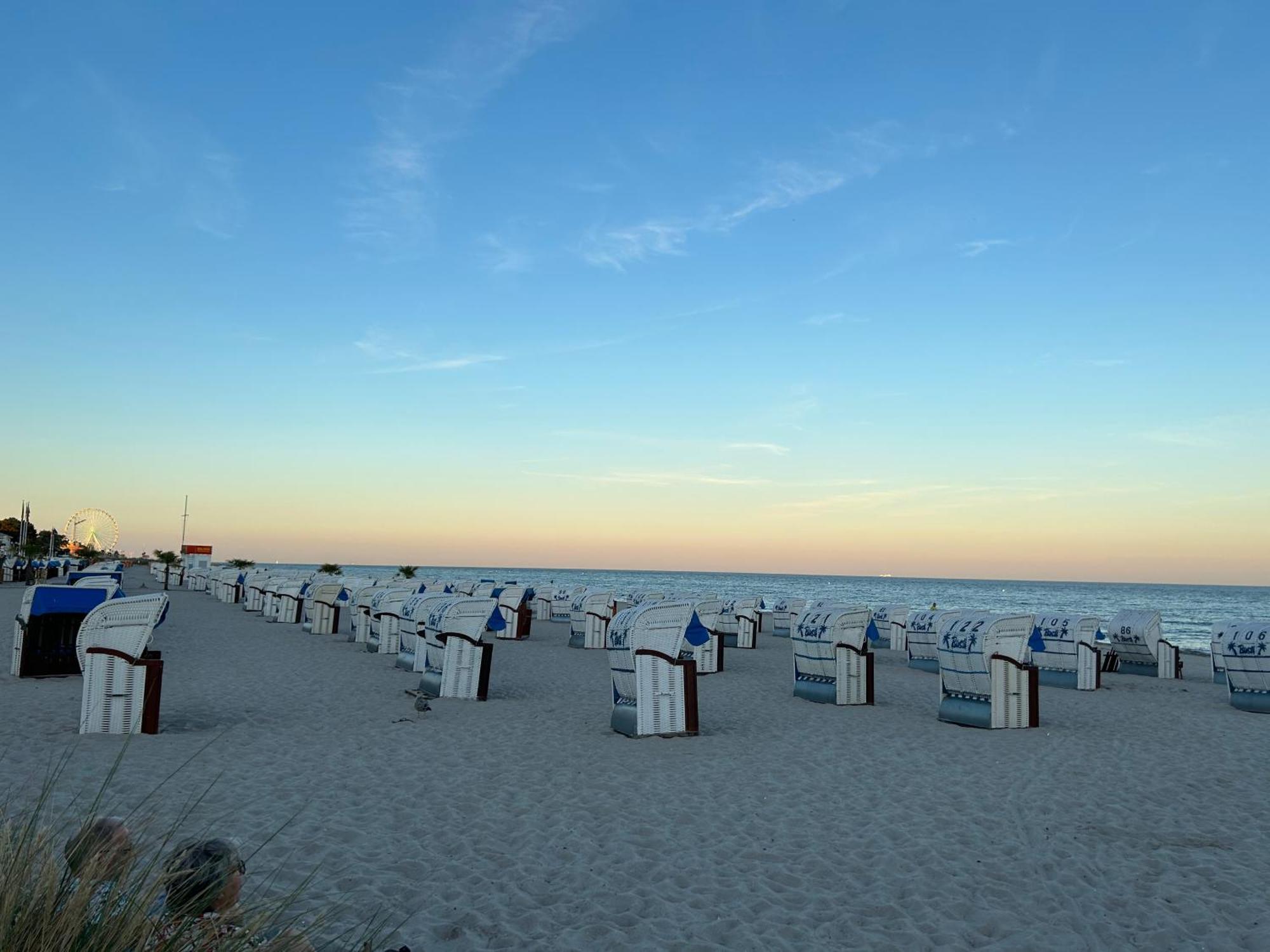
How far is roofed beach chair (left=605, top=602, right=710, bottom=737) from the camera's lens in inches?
446

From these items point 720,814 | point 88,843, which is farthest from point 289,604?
point 88,843

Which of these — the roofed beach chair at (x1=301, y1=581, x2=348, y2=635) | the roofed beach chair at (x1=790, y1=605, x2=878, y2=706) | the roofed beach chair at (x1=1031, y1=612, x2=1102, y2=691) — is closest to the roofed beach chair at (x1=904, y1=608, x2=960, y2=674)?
the roofed beach chair at (x1=1031, y1=612, x2=1102, y2=691)

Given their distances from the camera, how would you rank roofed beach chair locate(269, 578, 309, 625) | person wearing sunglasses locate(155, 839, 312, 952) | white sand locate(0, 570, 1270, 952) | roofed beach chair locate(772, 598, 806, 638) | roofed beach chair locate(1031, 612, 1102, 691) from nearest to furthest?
person wearing sunglasses locate(155, 839, 312, 952) → white sand locate(0, 570, 1270, 952) → roofed beach chair locate(1031, 612, 1102, 691) → roofed beach chair locate(269, 578, 309, 625) → roofed beach chair locate(772, 598, 806, 638)

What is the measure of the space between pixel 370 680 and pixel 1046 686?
13.6 m

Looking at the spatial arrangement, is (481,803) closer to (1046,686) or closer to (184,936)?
(184,936)

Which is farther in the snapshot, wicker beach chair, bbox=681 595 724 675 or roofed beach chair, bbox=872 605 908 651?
roofed beach chair, bbox=872 605 908 651

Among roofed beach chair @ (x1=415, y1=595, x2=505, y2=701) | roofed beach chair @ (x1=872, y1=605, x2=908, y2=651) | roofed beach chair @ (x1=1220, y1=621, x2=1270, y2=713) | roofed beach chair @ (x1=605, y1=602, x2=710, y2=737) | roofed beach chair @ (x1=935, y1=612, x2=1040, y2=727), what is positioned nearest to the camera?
roofed beach chair @ (x1=605, y1=602, x2=710, y2=737)

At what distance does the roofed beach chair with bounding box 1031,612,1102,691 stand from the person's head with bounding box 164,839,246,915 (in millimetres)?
16949

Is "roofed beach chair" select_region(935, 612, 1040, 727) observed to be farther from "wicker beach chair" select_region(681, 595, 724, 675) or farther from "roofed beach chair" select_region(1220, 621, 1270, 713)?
"wicker beach chair" select_region(681, 595, 724, 675)

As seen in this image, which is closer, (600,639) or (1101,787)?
(1101,787)

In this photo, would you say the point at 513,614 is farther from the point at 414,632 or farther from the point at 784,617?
the point at 784,617

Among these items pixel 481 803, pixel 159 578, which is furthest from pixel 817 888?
pixel 159 578

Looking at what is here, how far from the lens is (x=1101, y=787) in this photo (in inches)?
361

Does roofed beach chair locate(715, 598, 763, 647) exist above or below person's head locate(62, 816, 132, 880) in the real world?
below
